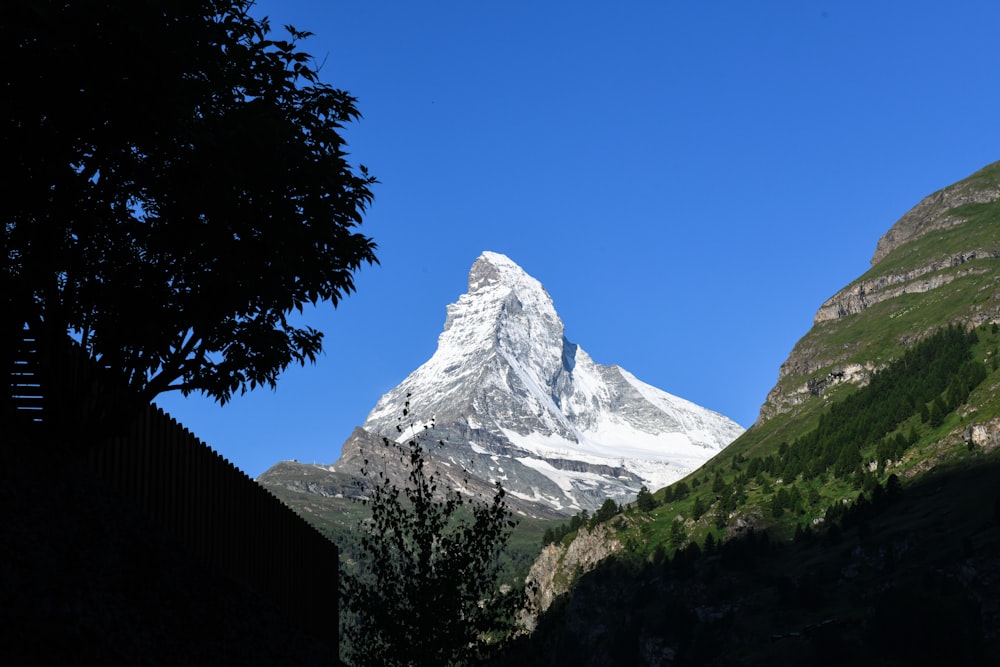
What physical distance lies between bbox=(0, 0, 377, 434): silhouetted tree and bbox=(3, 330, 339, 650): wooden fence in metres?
0.95

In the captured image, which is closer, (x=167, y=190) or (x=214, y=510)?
(x=167, y=190)

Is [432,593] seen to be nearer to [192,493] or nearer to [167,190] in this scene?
[192,493]

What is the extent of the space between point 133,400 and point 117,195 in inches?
159

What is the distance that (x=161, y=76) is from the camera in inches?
752

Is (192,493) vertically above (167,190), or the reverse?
(167,190)

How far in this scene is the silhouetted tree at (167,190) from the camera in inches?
730

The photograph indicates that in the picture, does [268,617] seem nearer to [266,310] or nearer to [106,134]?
[266,310]

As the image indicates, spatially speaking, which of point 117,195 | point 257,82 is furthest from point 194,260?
point 257,82

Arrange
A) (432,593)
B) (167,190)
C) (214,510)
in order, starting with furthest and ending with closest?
(432,593) → (214,510) → (167,190)

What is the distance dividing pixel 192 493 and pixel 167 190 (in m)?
6.84

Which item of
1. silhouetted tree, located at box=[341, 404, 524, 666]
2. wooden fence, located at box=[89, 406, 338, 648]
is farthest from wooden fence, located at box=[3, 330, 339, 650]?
silhouetted tree, located at box=[341, 404, 524, 666]

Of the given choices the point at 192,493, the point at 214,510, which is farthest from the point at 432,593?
the point at 192,493

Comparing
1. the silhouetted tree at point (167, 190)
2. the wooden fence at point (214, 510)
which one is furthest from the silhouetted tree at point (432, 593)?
the silhouetted tree at point (167, 190)

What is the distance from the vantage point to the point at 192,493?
23688 millimetres
